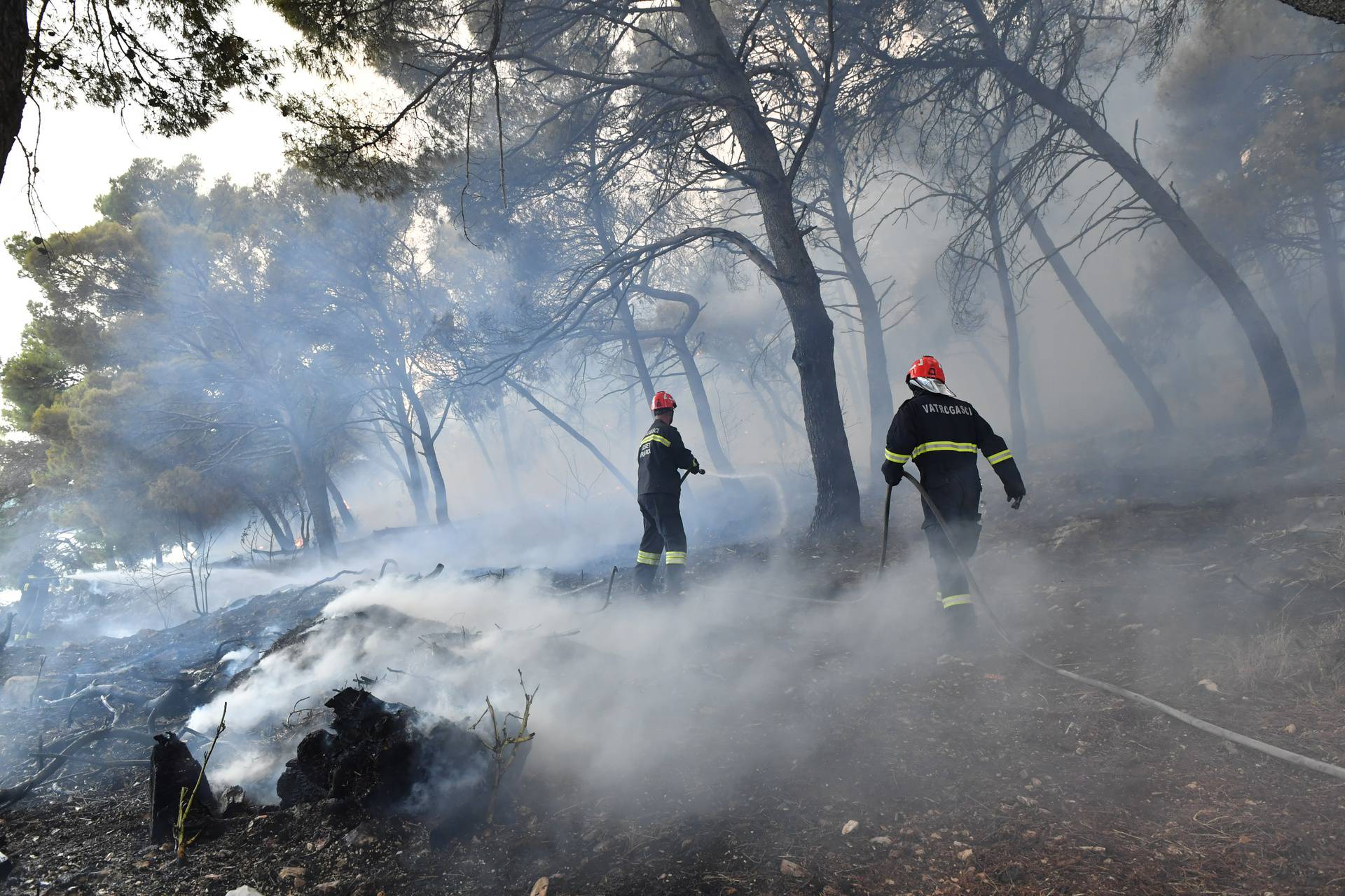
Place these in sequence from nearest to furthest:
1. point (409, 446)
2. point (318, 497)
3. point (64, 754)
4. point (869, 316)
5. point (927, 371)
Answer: point (64, 754) → point (927, 371) → point (869, 316) → point (318, 497) → point (409, 446)

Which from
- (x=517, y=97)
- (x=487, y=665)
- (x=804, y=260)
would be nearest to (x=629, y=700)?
(x=487, y=665)

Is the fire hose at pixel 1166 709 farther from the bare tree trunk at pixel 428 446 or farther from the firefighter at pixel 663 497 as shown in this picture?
the bare tree trunk at pixel 428 446

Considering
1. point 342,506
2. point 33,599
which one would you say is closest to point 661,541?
point 33,599

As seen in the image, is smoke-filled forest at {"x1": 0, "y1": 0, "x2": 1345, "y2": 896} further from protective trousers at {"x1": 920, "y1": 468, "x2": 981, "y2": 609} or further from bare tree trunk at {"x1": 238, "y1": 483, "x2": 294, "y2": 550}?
bare tree trunk at {"x1": 238, "y1": 483, "x2": 294, "y2": 550}

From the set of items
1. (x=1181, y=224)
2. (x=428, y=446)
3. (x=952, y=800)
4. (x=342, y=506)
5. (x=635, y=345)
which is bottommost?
(x=952, y=800)

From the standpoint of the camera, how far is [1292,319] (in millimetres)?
15781

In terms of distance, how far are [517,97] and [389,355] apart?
8385mm

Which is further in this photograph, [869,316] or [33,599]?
[869,316]

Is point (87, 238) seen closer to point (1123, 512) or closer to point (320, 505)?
point (320, 505)

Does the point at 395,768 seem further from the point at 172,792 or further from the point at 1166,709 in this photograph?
the point at 1166,709

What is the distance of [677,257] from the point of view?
784 inches

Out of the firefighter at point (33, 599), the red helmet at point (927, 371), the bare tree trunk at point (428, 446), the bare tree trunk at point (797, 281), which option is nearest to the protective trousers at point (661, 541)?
the bare tree trunk at point (797, 281)

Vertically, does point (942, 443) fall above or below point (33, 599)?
above

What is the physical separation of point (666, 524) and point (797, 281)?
3.17 metres
